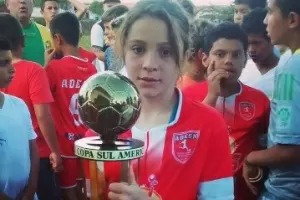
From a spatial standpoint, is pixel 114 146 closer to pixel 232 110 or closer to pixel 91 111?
pixel 91 111

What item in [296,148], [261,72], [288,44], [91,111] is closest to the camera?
[91,111]

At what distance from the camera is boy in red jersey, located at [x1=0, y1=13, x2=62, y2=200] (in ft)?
11.3

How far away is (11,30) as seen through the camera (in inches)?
137

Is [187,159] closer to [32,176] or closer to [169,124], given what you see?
[169,124]

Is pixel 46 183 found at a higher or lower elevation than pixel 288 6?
lower

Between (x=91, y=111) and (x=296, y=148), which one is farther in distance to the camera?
(x=296, y=148)

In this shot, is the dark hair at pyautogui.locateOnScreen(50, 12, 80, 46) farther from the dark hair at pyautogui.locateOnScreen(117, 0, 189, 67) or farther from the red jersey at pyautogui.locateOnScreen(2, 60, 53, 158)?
the dark hair at pyautogui.locateOnScreen(117, 0, 189, 67)

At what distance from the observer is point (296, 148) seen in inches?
84.7

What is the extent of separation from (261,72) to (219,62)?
84cm

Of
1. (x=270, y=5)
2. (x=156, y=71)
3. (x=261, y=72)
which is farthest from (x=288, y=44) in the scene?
(x=156, y=71)

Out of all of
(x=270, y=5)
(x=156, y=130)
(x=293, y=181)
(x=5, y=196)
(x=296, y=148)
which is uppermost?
(x=270, y=5)

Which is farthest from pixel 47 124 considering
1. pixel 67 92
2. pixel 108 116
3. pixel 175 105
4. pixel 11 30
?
pixel 108 116

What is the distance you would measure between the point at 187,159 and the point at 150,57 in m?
0.34

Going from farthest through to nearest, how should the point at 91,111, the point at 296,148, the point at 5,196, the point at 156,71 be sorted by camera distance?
the point at 5,196 < the point at 296,148 < the point at 156,71 < the point at 91,111
